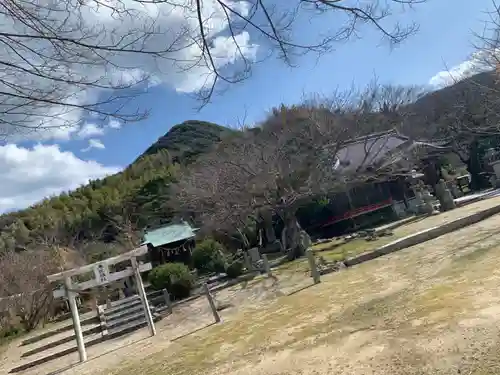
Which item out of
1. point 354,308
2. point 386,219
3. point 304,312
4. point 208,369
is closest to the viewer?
point 208,369

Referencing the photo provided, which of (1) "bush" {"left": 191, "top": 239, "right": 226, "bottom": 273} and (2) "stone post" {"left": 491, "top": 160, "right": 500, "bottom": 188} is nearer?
(1) "bush" {"left": 191, "top": 239, "right": 226, "bottom": 273}

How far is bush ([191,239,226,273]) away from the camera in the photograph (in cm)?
1647

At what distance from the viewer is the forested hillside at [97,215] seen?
70.0ft

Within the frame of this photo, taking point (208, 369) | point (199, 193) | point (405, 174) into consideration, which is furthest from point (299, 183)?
point (208, 369)

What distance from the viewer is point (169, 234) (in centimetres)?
Answer: 2003

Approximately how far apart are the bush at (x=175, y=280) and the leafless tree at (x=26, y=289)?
13.2ft

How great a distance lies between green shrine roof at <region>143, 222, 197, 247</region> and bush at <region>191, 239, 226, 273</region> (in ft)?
7.51

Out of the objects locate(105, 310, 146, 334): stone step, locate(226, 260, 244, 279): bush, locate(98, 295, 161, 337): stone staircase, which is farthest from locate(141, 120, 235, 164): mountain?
locate(105, 310, 146, 334): stone step

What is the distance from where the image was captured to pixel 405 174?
60.1 feet

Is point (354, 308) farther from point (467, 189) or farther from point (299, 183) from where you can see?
point (467, 189)

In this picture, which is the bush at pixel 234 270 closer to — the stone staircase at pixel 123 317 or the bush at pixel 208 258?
the bush at pixel 208 258

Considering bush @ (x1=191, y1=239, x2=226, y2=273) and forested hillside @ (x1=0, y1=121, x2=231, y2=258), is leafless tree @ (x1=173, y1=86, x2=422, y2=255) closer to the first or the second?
bush @ (x1=191, y1=239, x2=226, y2=273)

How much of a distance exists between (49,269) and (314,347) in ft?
44.3

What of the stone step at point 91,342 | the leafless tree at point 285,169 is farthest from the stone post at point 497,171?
the stone step at point 91,342
